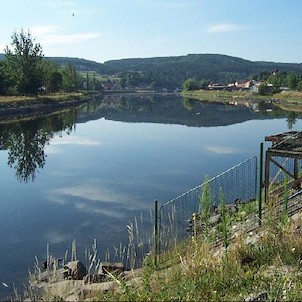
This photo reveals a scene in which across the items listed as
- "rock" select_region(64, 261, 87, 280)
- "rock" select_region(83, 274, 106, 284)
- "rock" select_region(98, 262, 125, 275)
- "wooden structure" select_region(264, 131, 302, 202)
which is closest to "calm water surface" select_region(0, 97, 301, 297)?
"rock" select_region(64, 261, 87, 280)

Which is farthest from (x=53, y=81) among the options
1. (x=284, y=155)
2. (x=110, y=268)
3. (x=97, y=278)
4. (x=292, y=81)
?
(x=97, y=278)

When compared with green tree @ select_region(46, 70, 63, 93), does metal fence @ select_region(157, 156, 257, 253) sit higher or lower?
lower

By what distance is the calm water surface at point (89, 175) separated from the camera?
16.8 meters

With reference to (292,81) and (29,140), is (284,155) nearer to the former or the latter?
(29,140)

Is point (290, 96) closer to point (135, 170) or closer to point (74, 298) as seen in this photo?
point (135, 170)

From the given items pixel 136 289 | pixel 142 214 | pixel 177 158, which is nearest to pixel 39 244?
pixel 142 214

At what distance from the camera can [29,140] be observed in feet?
143

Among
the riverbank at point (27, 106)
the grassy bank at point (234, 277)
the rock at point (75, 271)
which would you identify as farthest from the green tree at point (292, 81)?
the grassy bank at point (234, 277)

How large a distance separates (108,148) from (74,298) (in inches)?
1313

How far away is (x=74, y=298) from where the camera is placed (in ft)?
26.5

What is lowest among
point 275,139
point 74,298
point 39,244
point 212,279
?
point 39,244

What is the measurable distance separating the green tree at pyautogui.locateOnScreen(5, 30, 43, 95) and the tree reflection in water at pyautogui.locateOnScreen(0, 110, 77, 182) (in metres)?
15.0

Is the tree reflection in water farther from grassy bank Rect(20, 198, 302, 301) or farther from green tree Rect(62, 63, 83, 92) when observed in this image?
green tree Rect(62, 63, 83, 92)

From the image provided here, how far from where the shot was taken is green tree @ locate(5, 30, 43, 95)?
80.4m
